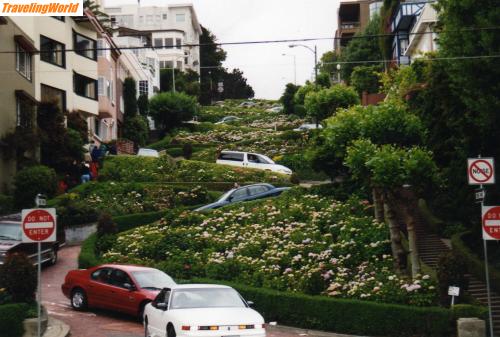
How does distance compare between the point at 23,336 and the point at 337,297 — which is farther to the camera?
the point at 337,297

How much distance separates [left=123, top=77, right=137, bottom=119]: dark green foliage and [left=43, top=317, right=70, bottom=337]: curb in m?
60.2

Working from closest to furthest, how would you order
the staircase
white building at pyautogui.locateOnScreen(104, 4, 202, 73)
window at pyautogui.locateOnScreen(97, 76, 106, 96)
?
the staircase
window at pyautogui.locateOnScreen(97, 76, 106, 96)
white building at pyautogui.locateOnScreen(104, 4, 202, 73)

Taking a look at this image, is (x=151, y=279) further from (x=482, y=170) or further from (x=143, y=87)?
(x=143, y=87)

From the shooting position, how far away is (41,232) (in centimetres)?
1755

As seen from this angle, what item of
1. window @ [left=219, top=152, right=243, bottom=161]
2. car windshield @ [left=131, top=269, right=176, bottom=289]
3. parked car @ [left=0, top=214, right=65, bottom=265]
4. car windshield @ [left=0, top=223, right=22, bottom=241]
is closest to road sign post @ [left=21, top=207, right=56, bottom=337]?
car windshield @ [left=131, top=269, right=176, bottom=289]

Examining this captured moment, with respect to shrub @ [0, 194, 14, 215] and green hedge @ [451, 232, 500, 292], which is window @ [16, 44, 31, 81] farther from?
green hedge @ [451, 232, 500, 292]

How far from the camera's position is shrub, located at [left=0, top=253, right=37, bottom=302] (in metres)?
19.7

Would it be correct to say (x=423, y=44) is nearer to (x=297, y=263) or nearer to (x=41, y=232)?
(x=297, y=263)

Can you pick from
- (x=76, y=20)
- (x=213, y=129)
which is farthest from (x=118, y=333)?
(x=213, y=129)

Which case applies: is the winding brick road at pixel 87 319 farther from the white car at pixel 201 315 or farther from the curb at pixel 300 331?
the white car at pixel 201 315

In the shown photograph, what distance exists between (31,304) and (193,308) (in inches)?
216

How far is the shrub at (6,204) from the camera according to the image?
37.3 metres

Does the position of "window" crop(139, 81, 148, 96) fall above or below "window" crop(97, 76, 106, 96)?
above

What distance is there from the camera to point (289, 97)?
108688mm
